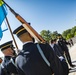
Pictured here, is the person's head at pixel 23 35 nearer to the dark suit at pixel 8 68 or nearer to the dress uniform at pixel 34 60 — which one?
the dress uniform at pixel 34 60

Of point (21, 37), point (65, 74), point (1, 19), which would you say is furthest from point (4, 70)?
point (1, 19)

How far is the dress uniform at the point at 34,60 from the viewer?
13.1ft

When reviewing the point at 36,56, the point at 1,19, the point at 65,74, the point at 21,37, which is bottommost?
the point at 65,74

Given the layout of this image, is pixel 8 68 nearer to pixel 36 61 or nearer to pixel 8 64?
pixel 8 64

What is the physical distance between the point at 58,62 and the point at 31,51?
0.49 meters

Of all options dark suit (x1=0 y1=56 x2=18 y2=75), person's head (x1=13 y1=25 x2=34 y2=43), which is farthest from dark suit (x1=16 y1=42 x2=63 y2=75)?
dark suit (x1=0 y1=56 x2=18 y2=75)

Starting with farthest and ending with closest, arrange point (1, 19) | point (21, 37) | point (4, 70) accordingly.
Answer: point (1, 19)
point (4, 70)
point (21, 37)

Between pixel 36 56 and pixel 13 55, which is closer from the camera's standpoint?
pixel 36 56

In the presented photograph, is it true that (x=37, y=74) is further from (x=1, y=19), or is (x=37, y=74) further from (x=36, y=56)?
(x=1, y=19)

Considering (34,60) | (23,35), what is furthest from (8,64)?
(34,60)

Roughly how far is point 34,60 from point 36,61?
0.04 meters

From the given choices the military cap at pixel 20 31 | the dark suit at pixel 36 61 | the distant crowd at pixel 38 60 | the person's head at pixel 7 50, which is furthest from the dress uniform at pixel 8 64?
the dark suit at pixel 36 61

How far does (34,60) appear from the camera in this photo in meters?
4.13

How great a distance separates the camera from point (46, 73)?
4.05m
